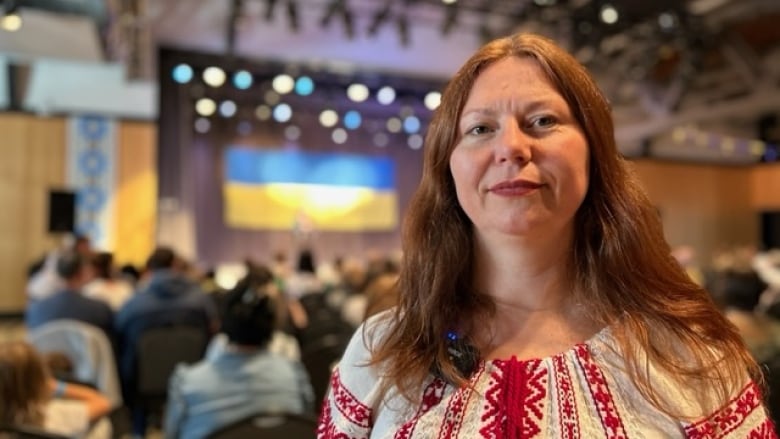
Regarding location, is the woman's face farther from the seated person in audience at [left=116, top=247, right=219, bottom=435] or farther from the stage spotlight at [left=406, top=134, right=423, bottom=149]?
the stage spotlight at [left=406, top=134, right=423, bottom=149]

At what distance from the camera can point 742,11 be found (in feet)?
29.1

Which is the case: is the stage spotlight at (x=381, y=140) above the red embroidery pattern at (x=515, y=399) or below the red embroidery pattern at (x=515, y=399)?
above

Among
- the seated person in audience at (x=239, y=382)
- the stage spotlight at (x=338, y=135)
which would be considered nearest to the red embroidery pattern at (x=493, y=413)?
the seated person in audience at (x=239, y=382)

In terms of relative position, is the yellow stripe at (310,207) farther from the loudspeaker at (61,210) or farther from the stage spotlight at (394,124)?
the loudspeaker at (61,210)

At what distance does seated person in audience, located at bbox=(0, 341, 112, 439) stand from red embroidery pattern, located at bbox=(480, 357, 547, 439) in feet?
7.18

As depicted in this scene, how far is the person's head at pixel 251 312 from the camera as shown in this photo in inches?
113

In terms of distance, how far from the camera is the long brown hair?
0.98 metres

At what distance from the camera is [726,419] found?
932 millimetres

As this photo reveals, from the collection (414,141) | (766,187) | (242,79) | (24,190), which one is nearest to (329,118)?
(414,141)

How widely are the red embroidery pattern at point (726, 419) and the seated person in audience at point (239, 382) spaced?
2.06 metres

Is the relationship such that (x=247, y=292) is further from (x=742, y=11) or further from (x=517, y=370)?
(x=742, y=11)

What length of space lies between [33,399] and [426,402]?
83.9 inches

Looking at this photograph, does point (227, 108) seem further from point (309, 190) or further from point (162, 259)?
point (162, 259)

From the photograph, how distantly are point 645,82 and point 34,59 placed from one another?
958 centimetres
